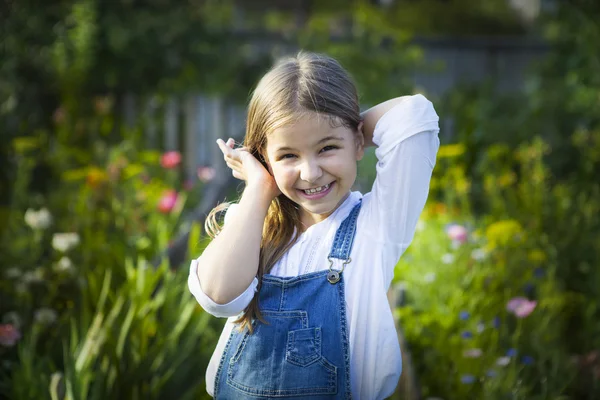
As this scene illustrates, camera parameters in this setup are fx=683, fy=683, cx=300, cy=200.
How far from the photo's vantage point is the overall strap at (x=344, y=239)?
158cm

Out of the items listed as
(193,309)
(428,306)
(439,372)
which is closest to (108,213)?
(193,309)

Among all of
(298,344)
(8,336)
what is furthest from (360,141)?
(8,336)

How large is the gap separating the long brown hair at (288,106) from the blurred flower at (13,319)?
1325mm

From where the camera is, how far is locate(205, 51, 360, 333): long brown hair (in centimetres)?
154

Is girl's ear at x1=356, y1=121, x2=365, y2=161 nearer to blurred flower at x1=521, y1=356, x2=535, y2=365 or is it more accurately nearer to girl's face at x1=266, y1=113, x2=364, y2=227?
girl's face at x1=266, y1=113, x2=364, y2=227

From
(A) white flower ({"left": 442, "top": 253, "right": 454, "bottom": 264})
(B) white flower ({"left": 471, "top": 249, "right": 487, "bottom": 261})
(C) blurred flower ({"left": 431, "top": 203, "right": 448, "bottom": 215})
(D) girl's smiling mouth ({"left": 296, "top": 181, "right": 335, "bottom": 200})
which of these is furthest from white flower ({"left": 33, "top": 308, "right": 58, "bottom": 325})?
(C) blurred flower ({"left": 431, "top": 203, "right": 448, "bottom": 215})

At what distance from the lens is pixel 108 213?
3.91m

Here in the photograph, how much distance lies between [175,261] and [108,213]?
755 millimetres

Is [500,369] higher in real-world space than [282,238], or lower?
lower

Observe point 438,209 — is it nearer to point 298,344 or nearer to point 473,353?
point 473,353

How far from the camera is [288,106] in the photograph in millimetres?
1543

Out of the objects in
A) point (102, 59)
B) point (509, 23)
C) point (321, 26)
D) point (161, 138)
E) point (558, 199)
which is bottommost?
point (558, 199)

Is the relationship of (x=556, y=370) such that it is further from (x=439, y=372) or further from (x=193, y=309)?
(x=193, y=309)

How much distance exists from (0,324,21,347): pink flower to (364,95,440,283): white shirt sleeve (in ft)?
4.78
